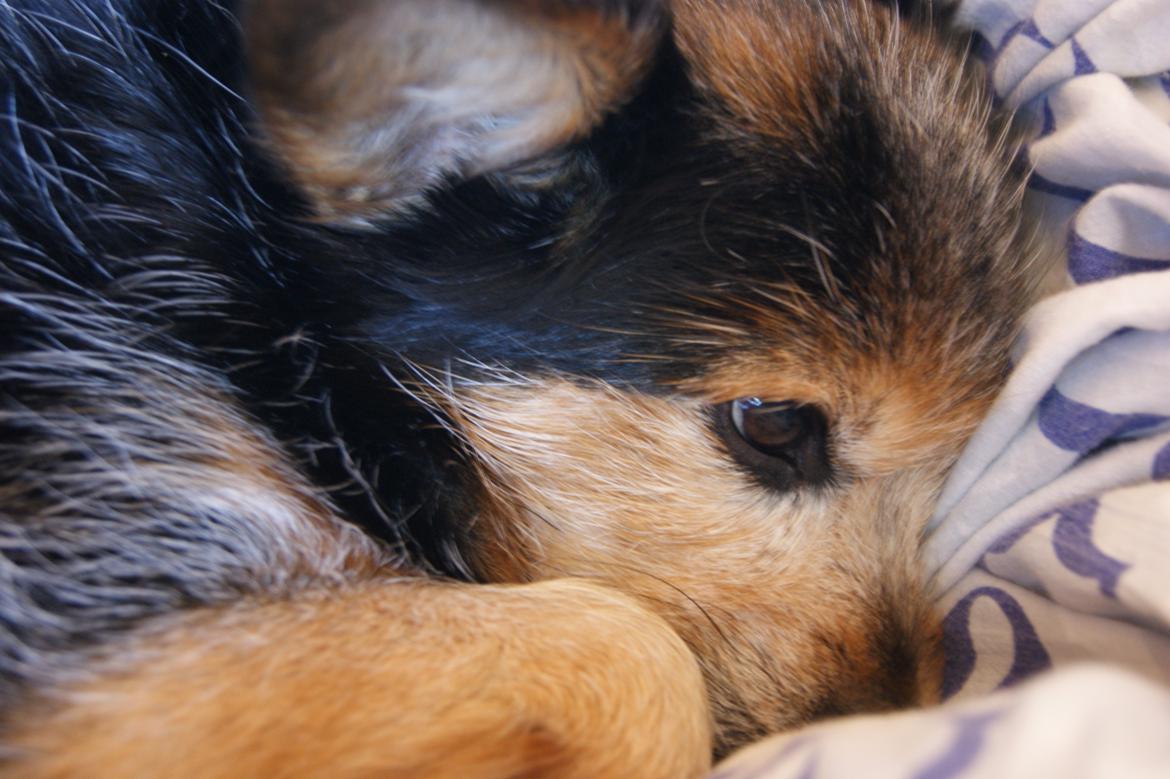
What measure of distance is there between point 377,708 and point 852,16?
1.02m

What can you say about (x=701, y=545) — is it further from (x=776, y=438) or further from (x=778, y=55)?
(x=778, y=55)

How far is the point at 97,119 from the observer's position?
1.15 metres

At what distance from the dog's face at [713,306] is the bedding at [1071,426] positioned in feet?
0.25


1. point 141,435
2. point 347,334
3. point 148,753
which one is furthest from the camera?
point 347,334

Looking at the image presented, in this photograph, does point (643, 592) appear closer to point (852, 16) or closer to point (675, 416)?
point (675, 416)

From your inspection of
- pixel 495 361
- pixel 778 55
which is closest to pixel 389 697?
pixel 495 361

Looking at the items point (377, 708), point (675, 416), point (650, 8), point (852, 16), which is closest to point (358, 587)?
point (377, 708)

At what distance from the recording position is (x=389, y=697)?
2.96 ft

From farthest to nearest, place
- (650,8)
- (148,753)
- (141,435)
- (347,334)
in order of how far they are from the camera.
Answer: (347,334) → (141,435) → (650,8) → (148,753)

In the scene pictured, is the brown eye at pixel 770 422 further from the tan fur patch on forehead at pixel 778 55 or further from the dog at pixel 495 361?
the tan fur patch on forehead at pixel 778 55

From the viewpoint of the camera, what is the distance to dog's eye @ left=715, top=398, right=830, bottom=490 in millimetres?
1165

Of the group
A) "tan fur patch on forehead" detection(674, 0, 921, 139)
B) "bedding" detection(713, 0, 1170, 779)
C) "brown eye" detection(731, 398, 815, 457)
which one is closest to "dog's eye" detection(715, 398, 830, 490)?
"brown eye" detection(731, 398, 815, 457)

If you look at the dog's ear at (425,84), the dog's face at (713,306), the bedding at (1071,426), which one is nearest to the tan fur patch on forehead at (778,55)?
the dog's face at (713,306)

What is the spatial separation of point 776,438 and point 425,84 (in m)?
0.60
